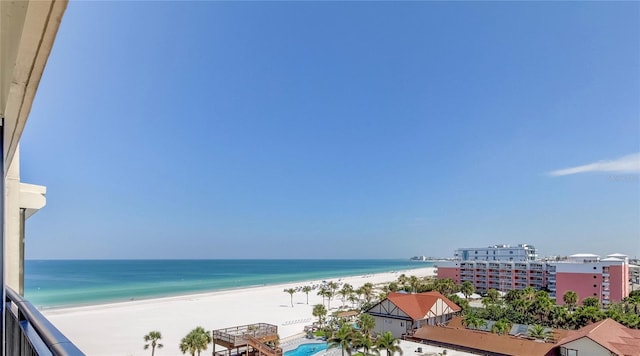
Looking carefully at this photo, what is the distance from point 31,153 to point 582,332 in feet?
60.5

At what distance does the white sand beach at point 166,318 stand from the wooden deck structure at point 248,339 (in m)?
4.84

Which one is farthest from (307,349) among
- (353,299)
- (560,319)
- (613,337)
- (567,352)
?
(353,299)

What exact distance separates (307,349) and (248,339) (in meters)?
6.28

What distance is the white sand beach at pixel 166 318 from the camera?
65.9ft

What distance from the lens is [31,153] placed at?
14.3ft

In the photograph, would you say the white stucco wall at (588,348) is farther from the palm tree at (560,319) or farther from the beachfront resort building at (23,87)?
the beachfront resort building at (23,87)

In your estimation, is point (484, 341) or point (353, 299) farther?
point (353, 299)

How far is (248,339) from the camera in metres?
13.0

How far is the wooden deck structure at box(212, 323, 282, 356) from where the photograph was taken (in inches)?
508

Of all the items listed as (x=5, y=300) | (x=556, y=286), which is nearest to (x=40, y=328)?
(x=5, y=300)

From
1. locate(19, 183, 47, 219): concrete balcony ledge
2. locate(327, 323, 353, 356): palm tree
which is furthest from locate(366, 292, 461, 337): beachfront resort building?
locate(19, 183, 47, 219): concrete balcony ledge

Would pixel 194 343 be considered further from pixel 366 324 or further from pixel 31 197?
pixel 31 197

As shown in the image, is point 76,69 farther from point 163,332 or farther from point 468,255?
point 468,255

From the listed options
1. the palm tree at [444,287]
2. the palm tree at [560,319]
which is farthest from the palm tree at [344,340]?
the palm tree at [444,287]
